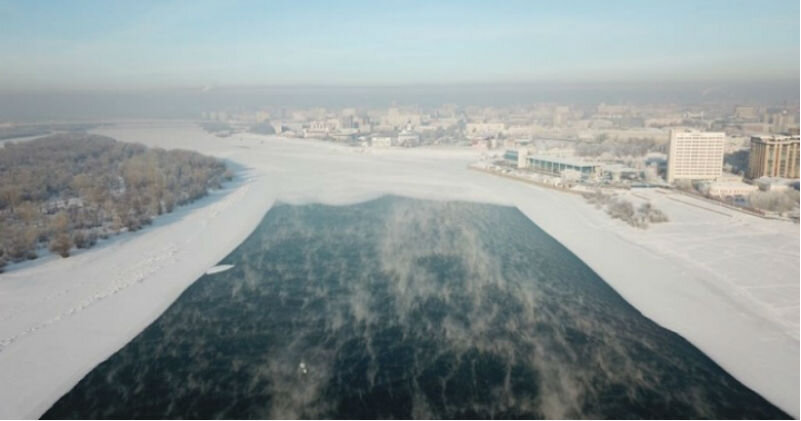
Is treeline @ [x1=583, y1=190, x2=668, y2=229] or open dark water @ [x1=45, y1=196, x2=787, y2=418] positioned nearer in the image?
open dark water @ [x1=45, y1=196, x2=787, y2=418]

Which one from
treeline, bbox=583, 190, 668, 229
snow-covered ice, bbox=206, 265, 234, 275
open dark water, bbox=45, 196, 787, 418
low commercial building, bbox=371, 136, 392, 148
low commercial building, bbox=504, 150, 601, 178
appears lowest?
open dark water, bbox=45, 196, 787, 418

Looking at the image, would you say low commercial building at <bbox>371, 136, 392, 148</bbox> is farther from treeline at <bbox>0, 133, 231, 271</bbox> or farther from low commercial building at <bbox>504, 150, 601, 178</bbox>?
treeline at <bbox>0, 133, 231, 271</bbox>

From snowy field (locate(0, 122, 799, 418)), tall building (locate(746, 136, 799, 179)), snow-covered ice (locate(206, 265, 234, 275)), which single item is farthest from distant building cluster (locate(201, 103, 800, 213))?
snow-covered ice (locate(206, 265, 234, 275))

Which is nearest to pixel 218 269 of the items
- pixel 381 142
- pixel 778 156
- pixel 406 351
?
pixel 406 351

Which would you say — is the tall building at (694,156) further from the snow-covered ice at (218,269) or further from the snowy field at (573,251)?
the snow-covered ice at (218,269)

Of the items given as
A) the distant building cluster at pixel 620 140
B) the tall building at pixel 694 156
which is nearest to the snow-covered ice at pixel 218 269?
the distant building cluster at pixel 620 140

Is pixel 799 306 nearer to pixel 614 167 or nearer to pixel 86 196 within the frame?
pixel 614 167
